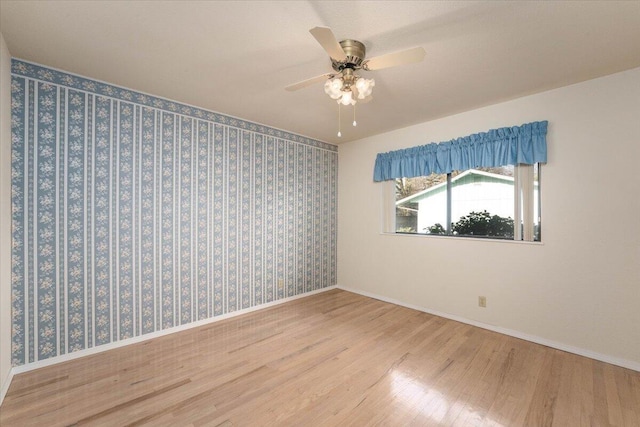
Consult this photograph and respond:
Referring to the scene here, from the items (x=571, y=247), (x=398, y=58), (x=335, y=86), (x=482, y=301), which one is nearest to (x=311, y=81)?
(x=335, y=86)

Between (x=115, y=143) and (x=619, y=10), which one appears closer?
(x=619, y=10)

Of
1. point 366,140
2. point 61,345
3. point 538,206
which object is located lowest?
point 61,345

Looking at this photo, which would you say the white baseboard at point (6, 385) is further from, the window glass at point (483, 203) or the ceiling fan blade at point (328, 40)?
the window glass at point (483, 203)

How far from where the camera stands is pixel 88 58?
7.11 feet

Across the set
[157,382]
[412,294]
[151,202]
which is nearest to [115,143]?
[151,202]

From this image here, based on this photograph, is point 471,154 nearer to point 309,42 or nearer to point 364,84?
point 364,84

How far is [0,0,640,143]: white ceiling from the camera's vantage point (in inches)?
64.7

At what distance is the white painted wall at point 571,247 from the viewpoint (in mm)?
2328

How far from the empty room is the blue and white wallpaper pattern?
0.02 m

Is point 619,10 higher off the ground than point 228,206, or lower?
higher

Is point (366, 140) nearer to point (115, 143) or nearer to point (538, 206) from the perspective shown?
point (538, 206)

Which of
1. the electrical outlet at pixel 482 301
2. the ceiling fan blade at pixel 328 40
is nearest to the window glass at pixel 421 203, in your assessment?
the electrical outlet at pixel 482 301

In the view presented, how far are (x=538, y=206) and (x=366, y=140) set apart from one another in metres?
2.42

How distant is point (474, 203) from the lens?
3334mm
